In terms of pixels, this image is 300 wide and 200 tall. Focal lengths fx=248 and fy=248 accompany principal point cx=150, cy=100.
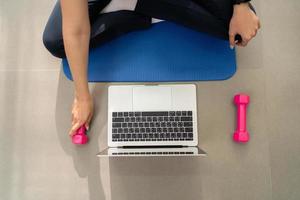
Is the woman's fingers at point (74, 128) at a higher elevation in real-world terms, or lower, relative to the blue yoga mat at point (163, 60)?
lower

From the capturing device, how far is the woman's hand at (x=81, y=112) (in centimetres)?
75

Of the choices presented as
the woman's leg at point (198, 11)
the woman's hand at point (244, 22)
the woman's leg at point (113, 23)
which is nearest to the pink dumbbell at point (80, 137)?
the woman's leg at point (113, 23)

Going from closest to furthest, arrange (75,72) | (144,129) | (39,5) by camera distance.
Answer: (75,72), (144,129), (39,5)

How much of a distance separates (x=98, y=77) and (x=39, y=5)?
1.14 feet

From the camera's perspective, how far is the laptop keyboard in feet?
2.49

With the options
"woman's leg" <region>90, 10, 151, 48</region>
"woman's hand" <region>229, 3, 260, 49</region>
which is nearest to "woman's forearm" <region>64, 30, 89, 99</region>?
"woman's leg" <region>90, 10, 151, 48</region>

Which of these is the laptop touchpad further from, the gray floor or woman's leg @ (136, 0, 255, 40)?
woman's leg @ (136, 0, 255, 40)

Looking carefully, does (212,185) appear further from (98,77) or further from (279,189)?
(98,77)

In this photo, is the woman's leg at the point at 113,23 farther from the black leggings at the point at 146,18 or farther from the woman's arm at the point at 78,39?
the woman's arm at the point at 78,39

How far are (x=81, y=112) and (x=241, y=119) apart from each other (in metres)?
0.49

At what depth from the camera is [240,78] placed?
816 mm

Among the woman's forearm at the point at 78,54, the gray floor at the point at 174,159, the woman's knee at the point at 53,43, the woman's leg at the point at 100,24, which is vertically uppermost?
the woman's leg at the point at 100,24

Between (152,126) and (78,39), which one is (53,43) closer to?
(78,39)

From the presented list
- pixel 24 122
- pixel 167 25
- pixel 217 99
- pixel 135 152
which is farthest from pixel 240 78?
pixel 24 122
